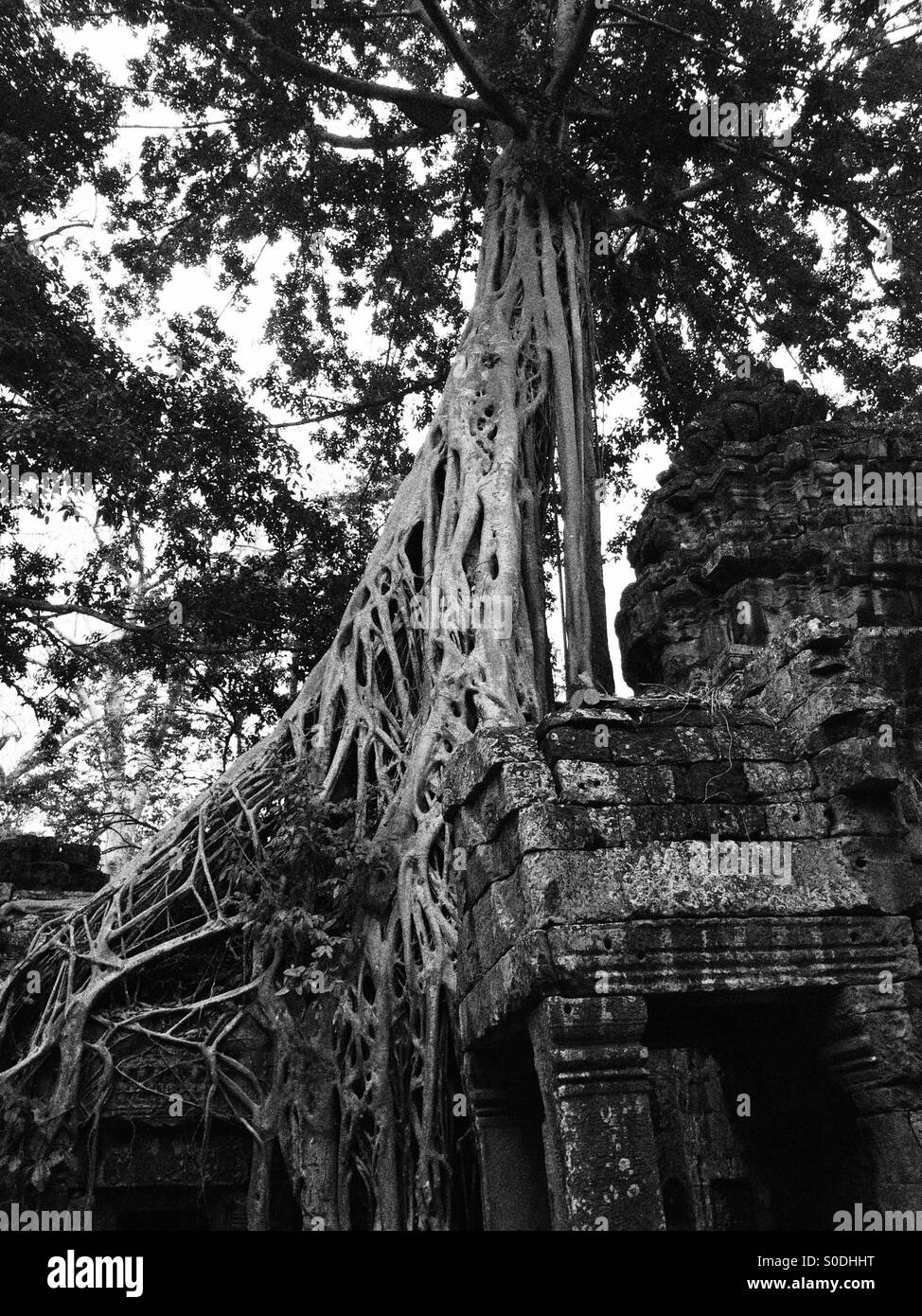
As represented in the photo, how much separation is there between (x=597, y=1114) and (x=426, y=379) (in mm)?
8528

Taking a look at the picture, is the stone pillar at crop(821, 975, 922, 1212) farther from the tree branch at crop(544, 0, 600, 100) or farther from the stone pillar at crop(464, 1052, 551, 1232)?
the tree branch at crop(544, 0, 600, 100)

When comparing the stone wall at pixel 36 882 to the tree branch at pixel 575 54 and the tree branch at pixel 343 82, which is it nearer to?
the tree branch at pixel 343 82

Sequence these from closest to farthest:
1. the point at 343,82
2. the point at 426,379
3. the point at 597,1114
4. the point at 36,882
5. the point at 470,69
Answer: the point at 597,1114, the point at 36,882, the point at 470,69, the point at 343,82, the point at 426,379

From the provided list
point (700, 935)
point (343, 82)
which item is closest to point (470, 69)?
point (343, 82)

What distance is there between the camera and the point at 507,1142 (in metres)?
3.54

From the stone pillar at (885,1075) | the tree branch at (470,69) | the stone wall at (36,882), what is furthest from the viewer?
the tree branch at (470,69)

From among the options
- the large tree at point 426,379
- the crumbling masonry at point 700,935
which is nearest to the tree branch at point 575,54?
the large tree at point 426,379

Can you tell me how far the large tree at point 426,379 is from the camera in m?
5.22

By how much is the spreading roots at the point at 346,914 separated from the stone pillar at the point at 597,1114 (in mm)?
1859

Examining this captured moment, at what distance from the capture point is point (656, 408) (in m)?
10.8

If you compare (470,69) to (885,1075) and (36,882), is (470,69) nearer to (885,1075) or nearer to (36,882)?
(36,882)

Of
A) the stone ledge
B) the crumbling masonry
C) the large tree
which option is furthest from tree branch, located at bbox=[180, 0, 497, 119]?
the stone ledge

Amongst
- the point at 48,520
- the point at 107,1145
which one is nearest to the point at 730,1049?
the point at 107,1145
